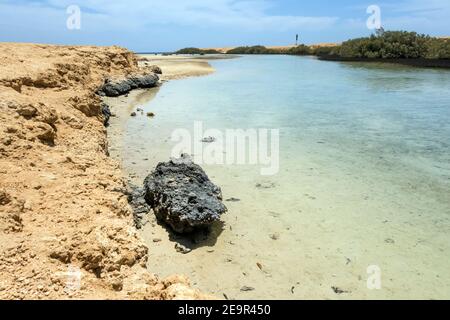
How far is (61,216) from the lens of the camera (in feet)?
14.1

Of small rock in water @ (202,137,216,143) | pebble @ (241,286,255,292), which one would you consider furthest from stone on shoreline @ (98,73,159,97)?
pebble @ (241,286,255,292)

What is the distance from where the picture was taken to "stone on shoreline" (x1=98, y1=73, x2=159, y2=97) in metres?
19.3

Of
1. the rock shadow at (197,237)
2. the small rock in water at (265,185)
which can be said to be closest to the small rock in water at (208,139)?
the small rock in water at (265,185)

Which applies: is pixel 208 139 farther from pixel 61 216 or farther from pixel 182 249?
pixel 61 216

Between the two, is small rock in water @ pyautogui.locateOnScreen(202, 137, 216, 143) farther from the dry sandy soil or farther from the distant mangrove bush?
the distant mangrove bush

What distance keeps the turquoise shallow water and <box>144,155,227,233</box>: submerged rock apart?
0.36m

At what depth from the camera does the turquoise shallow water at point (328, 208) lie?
4.96 m
